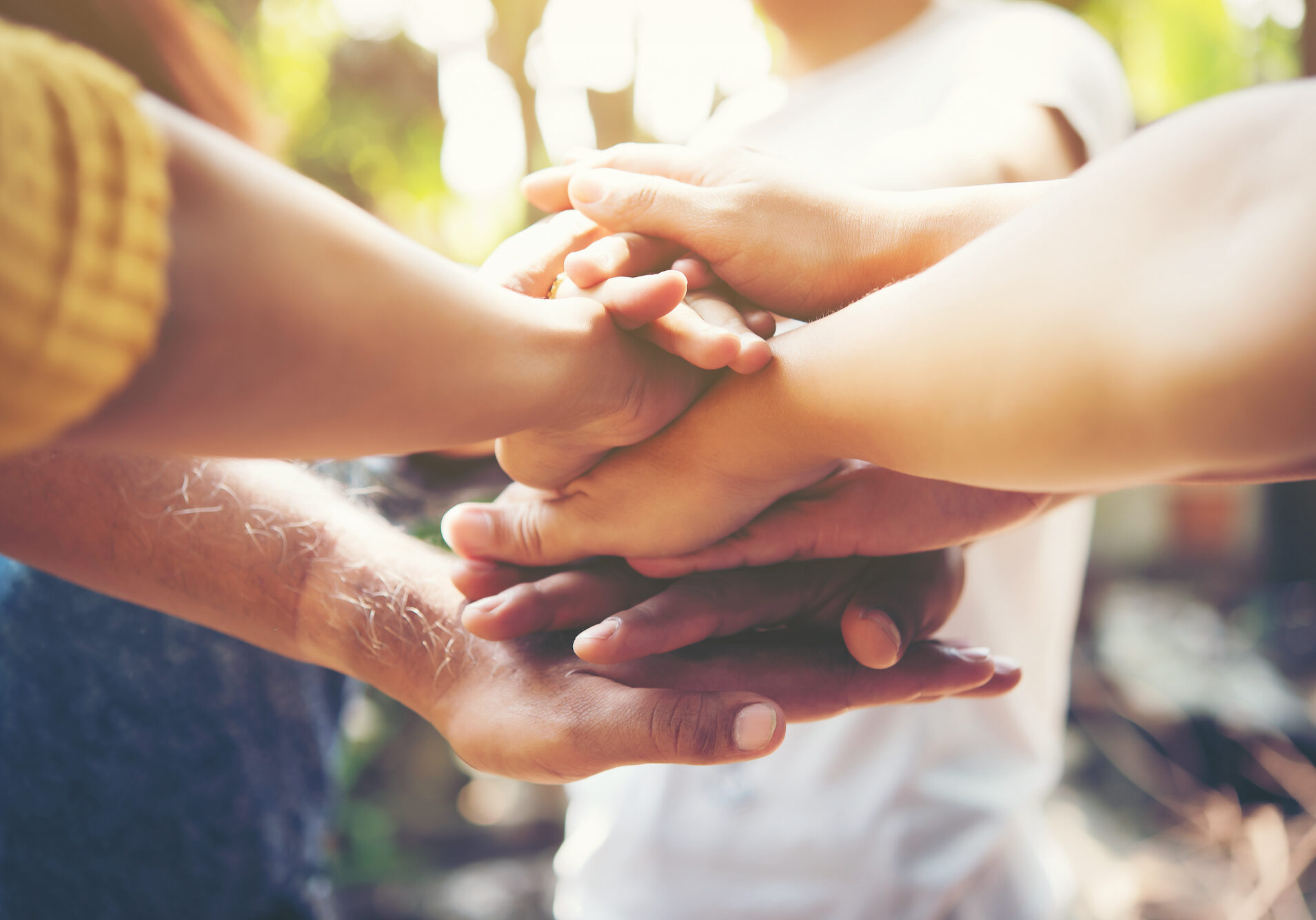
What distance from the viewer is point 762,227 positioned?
67 cm

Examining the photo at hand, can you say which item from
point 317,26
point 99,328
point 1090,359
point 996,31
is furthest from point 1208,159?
point 317,26

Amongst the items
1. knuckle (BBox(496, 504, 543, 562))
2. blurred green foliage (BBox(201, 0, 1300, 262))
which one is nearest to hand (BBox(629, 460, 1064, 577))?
knuckle (BBox(496, 504, 543, 562))

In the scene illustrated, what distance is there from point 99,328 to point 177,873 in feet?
3.19

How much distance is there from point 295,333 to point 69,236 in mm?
108

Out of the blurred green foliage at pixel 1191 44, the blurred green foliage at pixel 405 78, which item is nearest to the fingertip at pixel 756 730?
the blurred green foliage at pixel 405 78

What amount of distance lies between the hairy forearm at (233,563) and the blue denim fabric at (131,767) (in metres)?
0.28

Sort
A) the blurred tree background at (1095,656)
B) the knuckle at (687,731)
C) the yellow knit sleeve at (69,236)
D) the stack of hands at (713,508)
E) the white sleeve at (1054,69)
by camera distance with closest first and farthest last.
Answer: the yellow knit sleeve at (69,236) → the knuckle at (687,731) → the stack of hands at (713,508) → the white sleeve at (1054,69) → the blurred tree background at (1095,656)

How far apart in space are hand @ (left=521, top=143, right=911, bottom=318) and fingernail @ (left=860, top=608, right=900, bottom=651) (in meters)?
0.29

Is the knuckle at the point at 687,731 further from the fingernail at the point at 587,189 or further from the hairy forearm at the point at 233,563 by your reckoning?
the fingernail at the point at 587,189

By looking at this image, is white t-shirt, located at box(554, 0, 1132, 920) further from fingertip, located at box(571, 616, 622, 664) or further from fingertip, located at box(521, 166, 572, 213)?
fingertip, located at box(571, 616, 622, 664)

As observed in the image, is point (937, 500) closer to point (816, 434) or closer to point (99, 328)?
point (816, 434)

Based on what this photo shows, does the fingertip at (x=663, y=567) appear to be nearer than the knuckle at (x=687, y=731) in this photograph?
No

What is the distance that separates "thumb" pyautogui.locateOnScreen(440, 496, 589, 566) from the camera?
2.38 feet

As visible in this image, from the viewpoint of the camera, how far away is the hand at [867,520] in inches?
27.7
